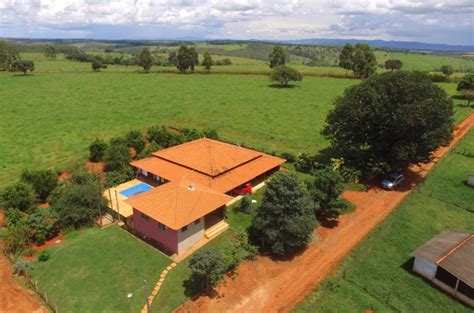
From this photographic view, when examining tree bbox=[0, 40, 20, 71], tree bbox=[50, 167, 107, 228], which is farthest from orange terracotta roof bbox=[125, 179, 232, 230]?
tree bbox=[0, 40, 20, 71]

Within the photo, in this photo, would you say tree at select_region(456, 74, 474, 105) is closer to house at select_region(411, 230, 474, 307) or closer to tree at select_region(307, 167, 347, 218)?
house at select_region(411, 230, 474, 307)

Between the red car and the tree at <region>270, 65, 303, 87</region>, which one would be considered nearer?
the red car

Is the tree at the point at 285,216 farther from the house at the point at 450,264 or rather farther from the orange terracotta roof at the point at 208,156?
the orange terracotta roof at the point at 208,156

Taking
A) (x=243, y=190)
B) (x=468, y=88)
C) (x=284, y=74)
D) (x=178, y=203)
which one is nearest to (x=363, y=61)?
(x=284, y=74)

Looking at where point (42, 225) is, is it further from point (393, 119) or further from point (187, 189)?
point (393, 119)

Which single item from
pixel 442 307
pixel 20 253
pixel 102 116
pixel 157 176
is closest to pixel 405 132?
pixel 442 307

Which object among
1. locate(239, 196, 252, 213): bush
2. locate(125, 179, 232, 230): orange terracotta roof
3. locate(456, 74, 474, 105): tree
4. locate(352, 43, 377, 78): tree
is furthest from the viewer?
locate(352, 43, 377, 78): tree
